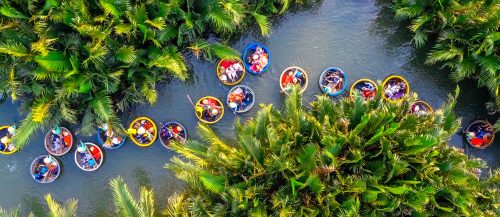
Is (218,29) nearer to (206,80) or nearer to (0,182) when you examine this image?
(206,80)

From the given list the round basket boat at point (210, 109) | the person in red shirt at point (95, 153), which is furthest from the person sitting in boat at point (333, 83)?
the person in red shirt at point (95, 153)

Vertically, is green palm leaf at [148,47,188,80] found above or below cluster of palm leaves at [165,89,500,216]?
above

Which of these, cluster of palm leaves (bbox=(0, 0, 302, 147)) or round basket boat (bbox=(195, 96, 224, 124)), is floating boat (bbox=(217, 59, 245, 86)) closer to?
round basket boat (bbox=(195, 96, 224, 124))

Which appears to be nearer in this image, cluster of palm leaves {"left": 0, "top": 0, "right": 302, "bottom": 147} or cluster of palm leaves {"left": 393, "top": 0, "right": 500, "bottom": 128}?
cluster of palm leaves {"left": 0, "top": 0, "right": 302, "bottom": 147}

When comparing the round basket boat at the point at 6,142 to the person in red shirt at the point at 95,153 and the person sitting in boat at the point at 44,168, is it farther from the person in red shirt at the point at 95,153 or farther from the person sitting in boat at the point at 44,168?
the person in red shirt at the point at 95,153

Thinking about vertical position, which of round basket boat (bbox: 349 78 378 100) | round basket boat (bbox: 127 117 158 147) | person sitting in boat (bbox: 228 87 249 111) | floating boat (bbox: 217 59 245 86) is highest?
round basket boat (bbox: 349 78 378 100)

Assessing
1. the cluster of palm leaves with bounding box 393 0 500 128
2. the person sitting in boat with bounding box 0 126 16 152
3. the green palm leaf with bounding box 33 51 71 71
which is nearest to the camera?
the green palm leaf with bounding box 33 51 71 71

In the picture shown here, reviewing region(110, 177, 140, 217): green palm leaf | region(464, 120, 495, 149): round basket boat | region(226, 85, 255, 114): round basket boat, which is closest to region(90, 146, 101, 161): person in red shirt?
region(110, 177, 140, 217): green palm leaf

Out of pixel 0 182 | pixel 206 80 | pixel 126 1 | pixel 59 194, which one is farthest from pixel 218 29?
pixel 0 182
